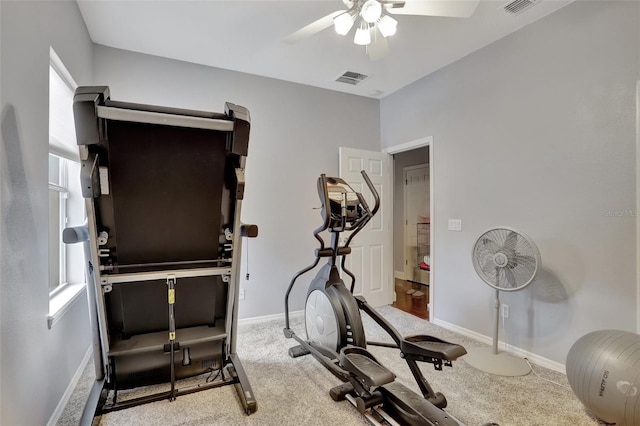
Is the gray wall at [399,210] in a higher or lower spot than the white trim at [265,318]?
higher

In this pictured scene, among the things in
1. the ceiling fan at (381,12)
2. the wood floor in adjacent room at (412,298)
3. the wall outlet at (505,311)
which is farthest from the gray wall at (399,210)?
the ceiling fan at (381,12)

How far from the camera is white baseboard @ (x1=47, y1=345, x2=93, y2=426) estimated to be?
1.85 meters

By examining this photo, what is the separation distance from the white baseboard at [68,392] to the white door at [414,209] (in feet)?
16.1

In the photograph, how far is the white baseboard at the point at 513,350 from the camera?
256 centimetres

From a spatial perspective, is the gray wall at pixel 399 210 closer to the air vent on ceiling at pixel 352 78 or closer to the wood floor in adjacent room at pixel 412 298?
the wood floor in adjacent room at pixel 412 298

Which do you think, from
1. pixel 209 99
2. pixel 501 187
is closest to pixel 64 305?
pixel 209 99

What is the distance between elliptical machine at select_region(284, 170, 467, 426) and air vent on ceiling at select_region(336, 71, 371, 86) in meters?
1.75

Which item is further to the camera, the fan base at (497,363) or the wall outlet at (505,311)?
the wall outlet at (505,311)

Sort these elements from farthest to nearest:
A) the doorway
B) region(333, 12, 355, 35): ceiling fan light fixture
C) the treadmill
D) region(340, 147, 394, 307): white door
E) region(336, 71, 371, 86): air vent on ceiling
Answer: the doorway < region(340, 147, 394, 307): white door < region(336, 71, 371, 86): air vent on ceiling < region(333, 12, 355, 35): ceiling fan light fixture < the treadmill

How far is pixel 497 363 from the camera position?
262cm

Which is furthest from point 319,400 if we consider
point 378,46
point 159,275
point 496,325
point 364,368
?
point 378,46

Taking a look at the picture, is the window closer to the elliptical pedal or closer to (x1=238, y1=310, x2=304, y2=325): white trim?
(x1=238, y1=310, x2=304, y2=325): white trim

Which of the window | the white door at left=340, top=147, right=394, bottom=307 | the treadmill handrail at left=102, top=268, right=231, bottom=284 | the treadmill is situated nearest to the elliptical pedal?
the treadmill

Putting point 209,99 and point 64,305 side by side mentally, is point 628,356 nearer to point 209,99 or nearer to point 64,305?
point 64,305
